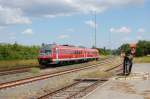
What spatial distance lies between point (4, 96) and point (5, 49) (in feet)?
147

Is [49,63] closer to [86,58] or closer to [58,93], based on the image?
[86,58]

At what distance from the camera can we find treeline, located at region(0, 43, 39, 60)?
65.0m

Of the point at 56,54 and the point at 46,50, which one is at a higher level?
the point at 46,50

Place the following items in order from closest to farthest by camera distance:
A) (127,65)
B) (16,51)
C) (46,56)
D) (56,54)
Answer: (127,65), (46,56), (56,54), (16,51)

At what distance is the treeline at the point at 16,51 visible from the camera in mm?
65000

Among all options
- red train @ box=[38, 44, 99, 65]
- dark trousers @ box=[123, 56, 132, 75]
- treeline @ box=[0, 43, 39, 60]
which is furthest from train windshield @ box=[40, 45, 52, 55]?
dark trousers @ box=[123, 56, 132, 75]

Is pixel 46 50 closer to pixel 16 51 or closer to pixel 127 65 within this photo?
pixel 16 51

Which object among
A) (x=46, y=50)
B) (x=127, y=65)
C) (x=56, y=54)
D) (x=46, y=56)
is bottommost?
(x=127, y=65)

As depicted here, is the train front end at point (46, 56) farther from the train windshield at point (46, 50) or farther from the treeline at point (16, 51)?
the treeline at point (16, 51)

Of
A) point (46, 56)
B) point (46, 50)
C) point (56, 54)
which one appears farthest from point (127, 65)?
point (46, 50)

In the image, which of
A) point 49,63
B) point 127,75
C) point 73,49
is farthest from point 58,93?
point 73,49

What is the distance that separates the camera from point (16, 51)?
69.5 metres

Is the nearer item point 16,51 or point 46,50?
point 46,50

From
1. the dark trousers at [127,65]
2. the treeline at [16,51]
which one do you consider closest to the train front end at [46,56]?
the treeline at [16,51]
